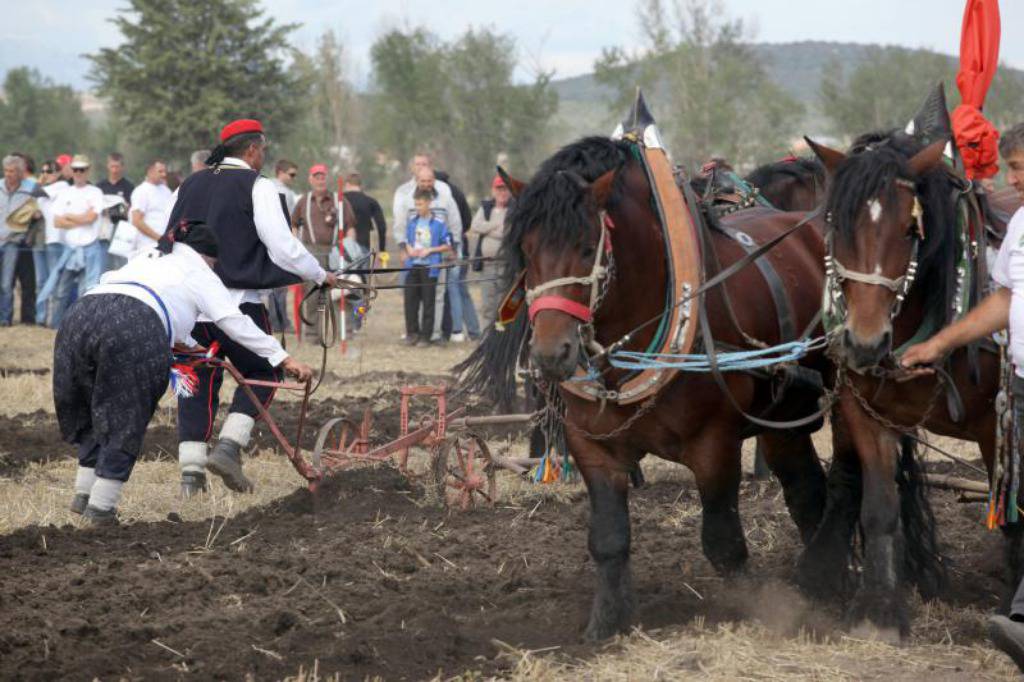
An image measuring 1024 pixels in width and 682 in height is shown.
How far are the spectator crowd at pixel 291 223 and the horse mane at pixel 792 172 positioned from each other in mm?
6382

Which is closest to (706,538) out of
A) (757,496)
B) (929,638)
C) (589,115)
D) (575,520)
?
(929,638)

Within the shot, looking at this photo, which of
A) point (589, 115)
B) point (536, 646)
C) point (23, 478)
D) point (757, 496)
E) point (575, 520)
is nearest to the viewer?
point (536, 646)

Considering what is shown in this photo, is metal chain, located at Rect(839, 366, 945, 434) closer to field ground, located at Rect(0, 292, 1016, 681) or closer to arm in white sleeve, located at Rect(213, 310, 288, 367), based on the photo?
field ground, located at Rect(0, 292, 1016, 681)

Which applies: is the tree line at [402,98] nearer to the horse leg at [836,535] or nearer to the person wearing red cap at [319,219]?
the person wearing red cap at [319,219]

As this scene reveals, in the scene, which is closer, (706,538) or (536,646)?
(536,646)

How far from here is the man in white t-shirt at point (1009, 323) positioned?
12.9ft

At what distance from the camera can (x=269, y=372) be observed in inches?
294

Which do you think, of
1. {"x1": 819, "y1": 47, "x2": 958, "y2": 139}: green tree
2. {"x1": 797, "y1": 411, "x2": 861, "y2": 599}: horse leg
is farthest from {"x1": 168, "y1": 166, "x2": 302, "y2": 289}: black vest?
{"x1": 819, "y1": 47, "x2": 958, "y2": 139}: green tree

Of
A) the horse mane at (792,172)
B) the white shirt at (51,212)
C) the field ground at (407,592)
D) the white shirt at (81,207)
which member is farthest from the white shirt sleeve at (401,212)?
the horse mane at (792,172)

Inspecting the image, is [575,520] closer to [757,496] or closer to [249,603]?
[757,496]

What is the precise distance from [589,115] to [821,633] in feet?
402

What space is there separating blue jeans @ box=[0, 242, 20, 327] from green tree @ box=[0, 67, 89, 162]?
31528 mm

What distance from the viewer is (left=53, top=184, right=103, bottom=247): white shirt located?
15773mm

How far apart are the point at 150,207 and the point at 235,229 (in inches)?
314
